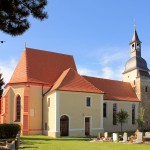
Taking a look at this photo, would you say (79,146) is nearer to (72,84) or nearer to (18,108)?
(72,84)

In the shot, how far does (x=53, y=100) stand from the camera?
34156 millimetres

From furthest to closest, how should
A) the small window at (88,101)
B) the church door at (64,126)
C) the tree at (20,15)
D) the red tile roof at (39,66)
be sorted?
the red tile roof at (39,66), the small window at (88,101), the church door at (64,126), the tree at (20,15)

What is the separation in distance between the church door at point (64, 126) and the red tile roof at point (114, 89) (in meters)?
9.77

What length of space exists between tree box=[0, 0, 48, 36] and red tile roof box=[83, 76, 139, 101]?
102 ft

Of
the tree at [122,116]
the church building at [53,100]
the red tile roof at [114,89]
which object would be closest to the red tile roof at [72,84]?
the church building at [53,100]

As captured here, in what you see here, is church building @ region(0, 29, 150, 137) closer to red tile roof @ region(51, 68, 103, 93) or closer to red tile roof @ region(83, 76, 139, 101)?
red tile roof @ region(51, 68, 103, 93)

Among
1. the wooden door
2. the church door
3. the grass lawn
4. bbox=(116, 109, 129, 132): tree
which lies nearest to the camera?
the grass lawn

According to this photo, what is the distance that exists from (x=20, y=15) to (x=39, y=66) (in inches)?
1088

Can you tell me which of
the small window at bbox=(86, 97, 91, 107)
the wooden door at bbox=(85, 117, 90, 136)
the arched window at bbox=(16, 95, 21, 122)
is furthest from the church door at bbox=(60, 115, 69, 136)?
the arched window at bbox=(16, 95, 21, 122)

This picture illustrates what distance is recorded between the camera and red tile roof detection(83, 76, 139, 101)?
43719 mm

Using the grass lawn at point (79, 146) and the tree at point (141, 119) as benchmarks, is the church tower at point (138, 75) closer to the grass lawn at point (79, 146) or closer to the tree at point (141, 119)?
the tree at point (141, 119)

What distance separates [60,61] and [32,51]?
14.2 feet

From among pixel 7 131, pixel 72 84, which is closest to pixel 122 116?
pixel 72 84

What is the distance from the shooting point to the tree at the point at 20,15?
1146cm
